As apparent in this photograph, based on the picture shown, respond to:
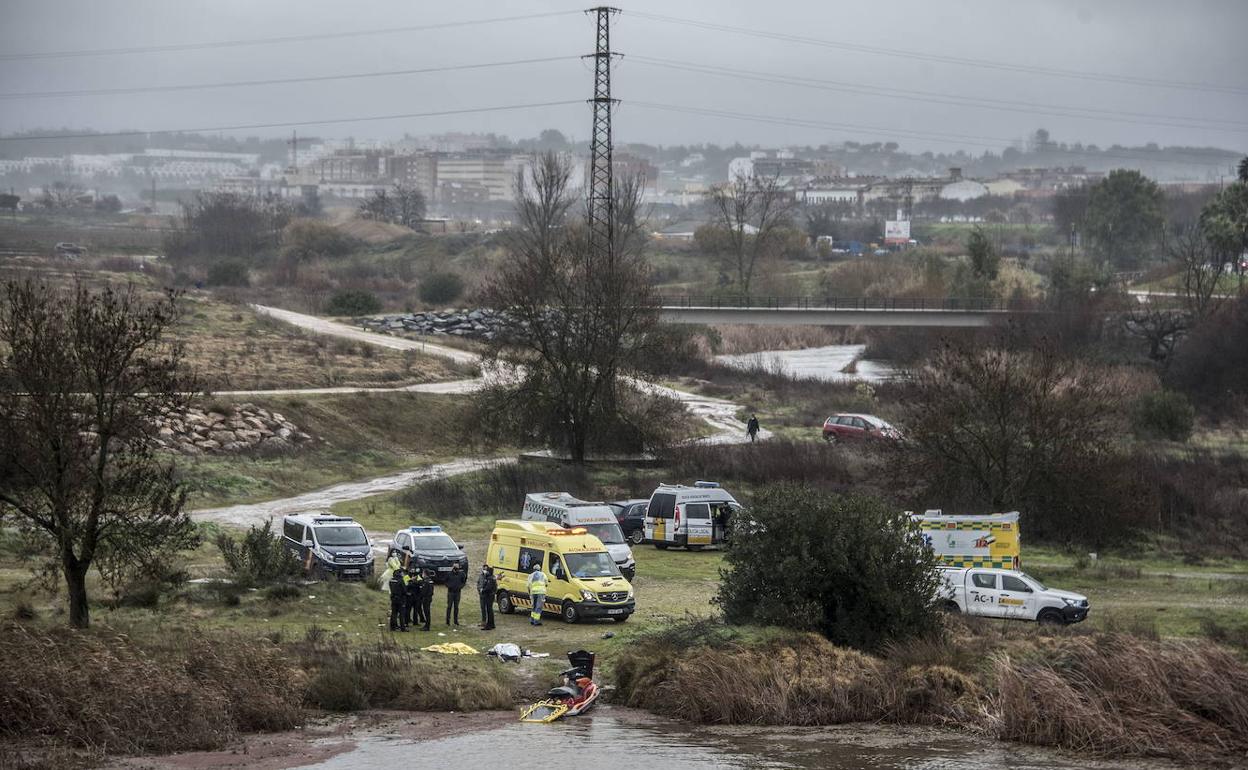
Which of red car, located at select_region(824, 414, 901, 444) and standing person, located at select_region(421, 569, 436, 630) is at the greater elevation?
standing person, located at select_region(421, 569, 436, 630)

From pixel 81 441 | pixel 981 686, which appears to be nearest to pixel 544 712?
pixel 981 686

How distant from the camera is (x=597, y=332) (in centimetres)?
5656

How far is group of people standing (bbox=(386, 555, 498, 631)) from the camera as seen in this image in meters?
28.6

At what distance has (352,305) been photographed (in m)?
102

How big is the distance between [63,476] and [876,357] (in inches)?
3291

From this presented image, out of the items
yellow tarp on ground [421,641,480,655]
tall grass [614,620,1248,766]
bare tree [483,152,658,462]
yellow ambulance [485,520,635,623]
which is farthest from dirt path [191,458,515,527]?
tall grass [614,620,1248,766]

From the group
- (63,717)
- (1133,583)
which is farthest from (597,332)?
(63,717)

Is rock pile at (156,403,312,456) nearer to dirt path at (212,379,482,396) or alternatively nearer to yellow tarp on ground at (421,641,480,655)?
dirt path at (212,379,482,396)

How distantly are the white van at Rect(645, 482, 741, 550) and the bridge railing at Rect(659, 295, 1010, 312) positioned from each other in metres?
50.9

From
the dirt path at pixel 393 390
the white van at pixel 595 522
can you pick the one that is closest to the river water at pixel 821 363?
the dirt path at pixel 393 390

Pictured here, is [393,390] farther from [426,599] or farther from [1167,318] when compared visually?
[1167,318]

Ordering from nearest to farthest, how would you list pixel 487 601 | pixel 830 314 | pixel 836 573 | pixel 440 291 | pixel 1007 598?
pixel 836 573 → pixel 487 601 → pixel 1007 598 → pixel 830 314 → pixel 440 291

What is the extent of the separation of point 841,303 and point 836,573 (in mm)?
73514

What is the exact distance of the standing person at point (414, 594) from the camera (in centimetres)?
2864
